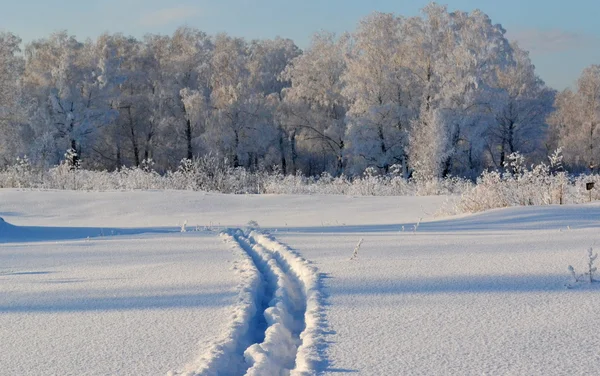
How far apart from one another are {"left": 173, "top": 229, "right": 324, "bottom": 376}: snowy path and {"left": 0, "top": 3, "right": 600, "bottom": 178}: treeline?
1969cm

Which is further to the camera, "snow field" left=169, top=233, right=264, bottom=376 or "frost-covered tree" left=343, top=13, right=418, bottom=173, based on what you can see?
"frost-covered tree" left=343, top=13, right=418, bottom=173

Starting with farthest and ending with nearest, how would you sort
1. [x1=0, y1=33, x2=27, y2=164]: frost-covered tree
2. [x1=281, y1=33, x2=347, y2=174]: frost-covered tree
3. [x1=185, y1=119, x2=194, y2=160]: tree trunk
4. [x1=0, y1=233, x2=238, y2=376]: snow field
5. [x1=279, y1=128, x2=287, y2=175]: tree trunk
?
[x1=279, y1=128, x2=287, y2=175]: tree trunk, [x1=185, y1=119, x2=194, y2=160]: tree trunk, [x1=281, y1=33, x2=347, y2=174]: frost-covered tree, [x1=0, y1=33, x2=27, y2=164]: frost-covered tree, [x1=0, y1=233, x2=238, y2=376]: snow field

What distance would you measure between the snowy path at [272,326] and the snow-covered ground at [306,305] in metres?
0.01

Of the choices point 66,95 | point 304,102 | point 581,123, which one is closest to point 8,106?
point 66,95

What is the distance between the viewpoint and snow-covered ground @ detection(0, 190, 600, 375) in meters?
3.03

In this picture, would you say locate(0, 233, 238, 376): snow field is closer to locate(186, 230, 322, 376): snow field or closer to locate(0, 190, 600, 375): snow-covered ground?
locate(0, 190, 600, 375): snow-covered ground

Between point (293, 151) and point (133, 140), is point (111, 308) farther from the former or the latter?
point (133, 140)

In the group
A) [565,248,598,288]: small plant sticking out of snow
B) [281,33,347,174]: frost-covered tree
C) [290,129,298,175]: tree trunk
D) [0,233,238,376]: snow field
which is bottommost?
[0,233,238,376]: snow field

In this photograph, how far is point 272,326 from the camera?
363cm

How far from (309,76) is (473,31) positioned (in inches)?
334

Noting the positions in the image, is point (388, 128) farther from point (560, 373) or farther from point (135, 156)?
point (560, 373)

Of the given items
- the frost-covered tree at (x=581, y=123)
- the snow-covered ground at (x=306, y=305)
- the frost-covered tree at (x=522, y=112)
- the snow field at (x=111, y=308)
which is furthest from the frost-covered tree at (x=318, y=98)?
the snow field at (x=111, y=308)

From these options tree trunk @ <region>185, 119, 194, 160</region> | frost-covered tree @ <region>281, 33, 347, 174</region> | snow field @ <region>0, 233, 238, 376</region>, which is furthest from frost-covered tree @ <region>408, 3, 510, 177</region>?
snow field @ <region>0, 233, 238, 376</region>

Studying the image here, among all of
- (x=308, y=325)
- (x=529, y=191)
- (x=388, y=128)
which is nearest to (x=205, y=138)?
(x=388, y=128)
